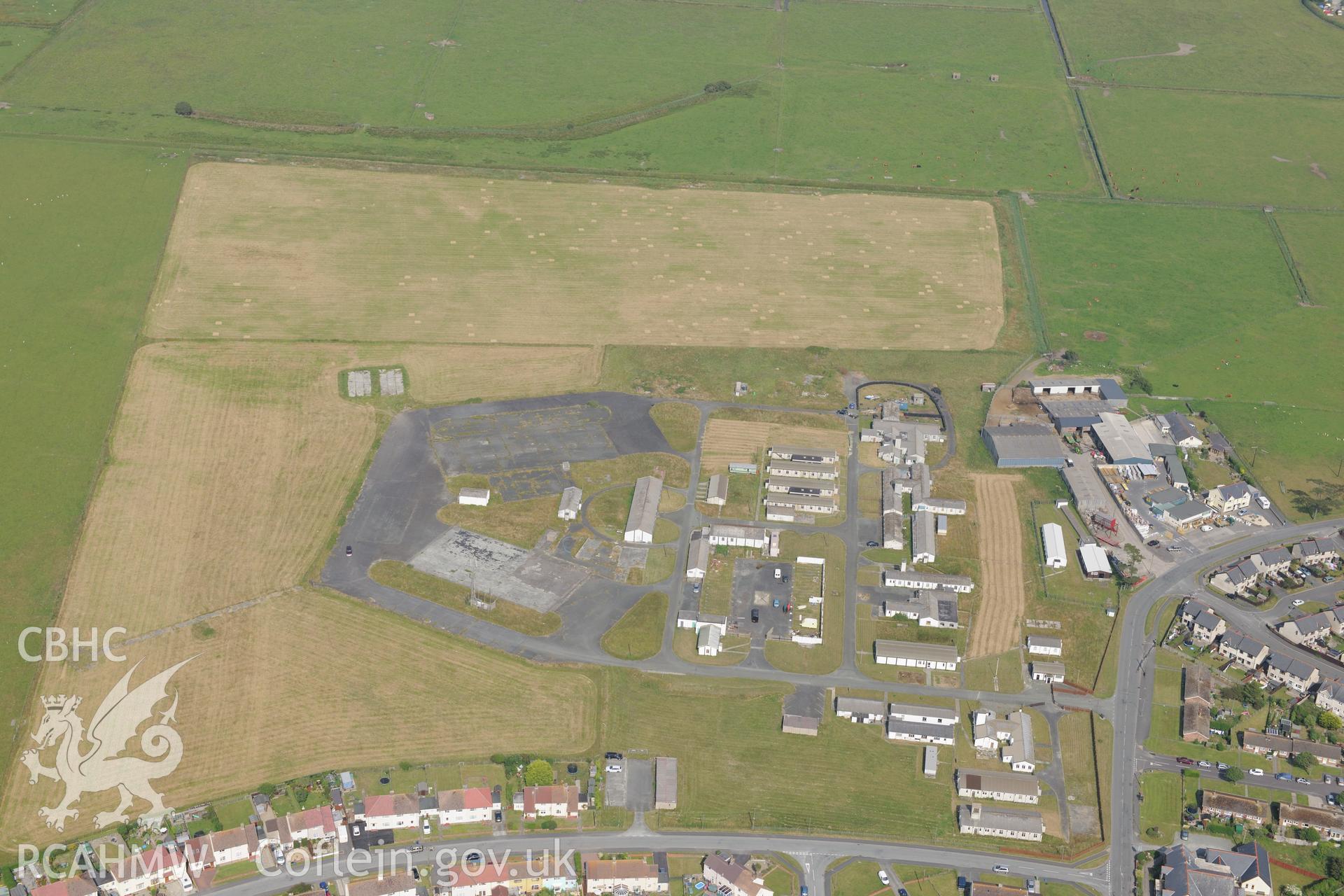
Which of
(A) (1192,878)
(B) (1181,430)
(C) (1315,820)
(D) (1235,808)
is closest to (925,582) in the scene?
(D) (1235,808)

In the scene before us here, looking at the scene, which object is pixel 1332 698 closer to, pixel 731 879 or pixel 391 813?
pixel 731 879

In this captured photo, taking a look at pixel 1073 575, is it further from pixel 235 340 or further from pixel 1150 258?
pixel 235 340

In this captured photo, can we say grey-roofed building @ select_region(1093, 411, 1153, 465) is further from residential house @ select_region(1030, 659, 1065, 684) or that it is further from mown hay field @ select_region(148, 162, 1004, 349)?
residential house @ select_region(1030, 659, 1065, 684)

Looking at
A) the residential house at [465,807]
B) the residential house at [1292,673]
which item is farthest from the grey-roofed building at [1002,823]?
the residential house at [465,807]

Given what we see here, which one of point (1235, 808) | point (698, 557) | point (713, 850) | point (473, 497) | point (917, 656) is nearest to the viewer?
point (713, 850)

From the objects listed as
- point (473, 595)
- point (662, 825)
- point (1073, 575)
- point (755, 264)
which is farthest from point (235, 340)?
point (1073, 575)
